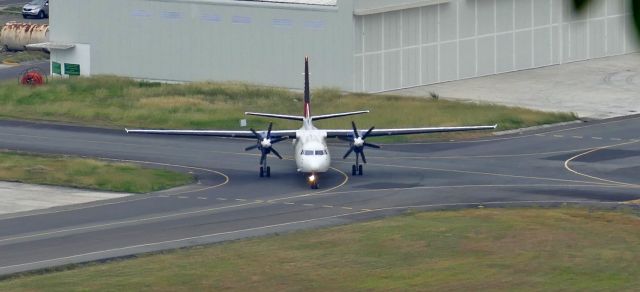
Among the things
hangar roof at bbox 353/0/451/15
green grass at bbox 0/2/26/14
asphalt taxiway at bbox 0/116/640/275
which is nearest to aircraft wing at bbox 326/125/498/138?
asphalt taxiway at bbox 0/116/640/275

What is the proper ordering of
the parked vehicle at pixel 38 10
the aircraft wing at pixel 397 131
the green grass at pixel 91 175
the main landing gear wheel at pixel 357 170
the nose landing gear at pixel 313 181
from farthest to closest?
1. the parked vehicle at pixel 38 10
2. the main landing gear wheel at pixel 357 170
3. the aircraft wing at pixel 397 131
4. the green grass at pixel 91 175
5. the nose landing gear at pixel 313 181

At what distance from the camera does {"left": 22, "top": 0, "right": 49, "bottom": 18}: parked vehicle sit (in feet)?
407

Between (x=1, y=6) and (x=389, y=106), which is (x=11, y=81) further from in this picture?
(x=1, y=6)

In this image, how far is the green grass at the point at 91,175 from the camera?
5662 cm

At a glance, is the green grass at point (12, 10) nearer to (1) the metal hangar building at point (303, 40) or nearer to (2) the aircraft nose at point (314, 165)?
(1) the metal hangar building at point (303, 40)

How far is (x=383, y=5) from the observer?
79438mm

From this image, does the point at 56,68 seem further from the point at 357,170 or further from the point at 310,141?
the point at 310,141

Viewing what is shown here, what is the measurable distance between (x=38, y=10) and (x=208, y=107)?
54470 mm

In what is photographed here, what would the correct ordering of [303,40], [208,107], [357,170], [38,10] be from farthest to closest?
[38,10], [303,40], [208,107], [357,170]

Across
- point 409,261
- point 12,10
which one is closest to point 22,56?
point 12,10

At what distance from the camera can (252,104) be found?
251ft

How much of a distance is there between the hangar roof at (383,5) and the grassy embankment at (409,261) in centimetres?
3340

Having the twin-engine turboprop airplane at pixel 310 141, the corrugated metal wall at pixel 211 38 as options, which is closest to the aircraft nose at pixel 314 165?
the twin-engine turboprop airplane at pixel 310 141

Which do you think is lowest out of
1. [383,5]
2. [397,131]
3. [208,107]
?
[397,131]
